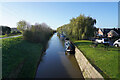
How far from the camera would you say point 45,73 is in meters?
9.03

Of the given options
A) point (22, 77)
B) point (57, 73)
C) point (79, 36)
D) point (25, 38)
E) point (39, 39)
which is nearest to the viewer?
point (22, 77)

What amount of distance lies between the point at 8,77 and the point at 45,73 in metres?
4.16

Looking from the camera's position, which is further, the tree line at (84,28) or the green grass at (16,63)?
the tree line at (84,28)

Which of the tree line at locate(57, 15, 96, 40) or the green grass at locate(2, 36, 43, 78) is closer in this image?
the green grass at locate(2, 36, 43, 78)

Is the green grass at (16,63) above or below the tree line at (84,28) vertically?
below

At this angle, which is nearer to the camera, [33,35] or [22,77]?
[22,77]

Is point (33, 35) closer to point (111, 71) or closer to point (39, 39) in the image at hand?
point (39, 39)

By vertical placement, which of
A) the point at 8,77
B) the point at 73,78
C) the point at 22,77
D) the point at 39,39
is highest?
the point at 39,39

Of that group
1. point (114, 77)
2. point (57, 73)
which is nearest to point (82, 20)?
point (57, 73)

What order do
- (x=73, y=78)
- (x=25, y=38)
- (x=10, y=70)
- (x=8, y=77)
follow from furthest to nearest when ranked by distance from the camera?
(x=25, y=38) < (x=73, y=78) < (x=10, y=70) < (x=8, y=77)

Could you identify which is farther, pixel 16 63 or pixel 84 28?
pixel 84 28

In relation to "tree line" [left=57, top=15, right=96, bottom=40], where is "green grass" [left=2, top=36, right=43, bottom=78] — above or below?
below

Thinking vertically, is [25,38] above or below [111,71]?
above

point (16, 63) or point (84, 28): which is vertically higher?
point (84, 28)
